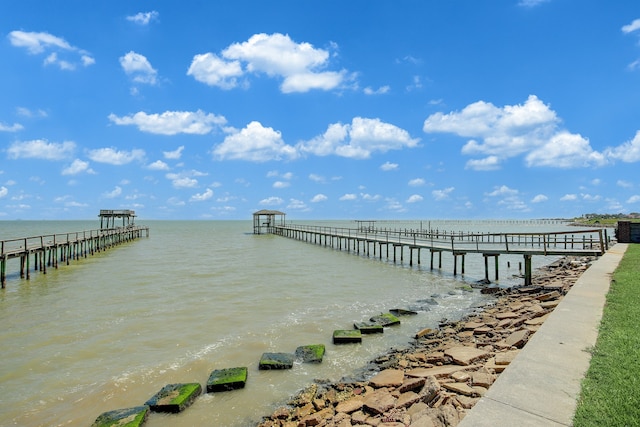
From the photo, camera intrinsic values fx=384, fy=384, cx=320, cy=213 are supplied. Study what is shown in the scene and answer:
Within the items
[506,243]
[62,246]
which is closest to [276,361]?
[506,243]

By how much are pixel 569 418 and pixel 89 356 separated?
406 inches

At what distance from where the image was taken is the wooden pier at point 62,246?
21594mm

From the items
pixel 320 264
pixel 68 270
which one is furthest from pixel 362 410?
pixel 68 270

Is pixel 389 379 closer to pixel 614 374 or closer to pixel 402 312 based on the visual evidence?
pixel 614 374

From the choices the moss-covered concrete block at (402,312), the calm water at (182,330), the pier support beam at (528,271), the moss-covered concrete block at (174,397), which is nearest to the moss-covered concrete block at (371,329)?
the calm water at (182,330)

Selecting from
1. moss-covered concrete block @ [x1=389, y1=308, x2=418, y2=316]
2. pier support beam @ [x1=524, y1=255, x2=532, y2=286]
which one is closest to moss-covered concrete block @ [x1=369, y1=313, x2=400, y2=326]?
moss-covered concrete block @ [x1=389, y1=308, x2=418, y2=316]

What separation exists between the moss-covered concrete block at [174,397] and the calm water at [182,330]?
152mm

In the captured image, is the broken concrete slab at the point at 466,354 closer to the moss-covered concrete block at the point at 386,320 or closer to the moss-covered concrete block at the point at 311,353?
the moss-covered concrete block at the point at 311,353

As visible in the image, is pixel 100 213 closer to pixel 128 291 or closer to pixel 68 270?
pixel 68 270

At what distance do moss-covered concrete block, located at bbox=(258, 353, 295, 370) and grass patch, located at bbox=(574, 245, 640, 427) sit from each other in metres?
5.94

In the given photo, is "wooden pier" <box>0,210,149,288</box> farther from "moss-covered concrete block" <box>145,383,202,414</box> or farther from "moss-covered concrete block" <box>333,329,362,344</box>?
"moss-covered concrete block" <box>333,329,362,344</box>

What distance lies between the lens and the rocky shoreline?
518 centimetres

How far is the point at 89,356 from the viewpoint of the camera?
9.71m

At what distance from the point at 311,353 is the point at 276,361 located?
0.96 metres
